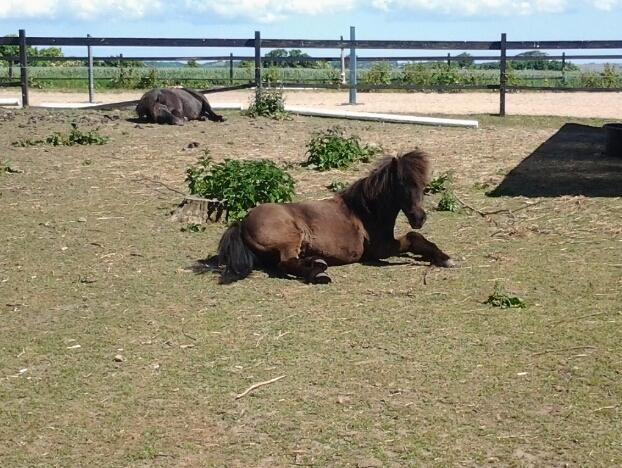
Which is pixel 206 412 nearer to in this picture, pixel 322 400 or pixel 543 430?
pixel 322 400

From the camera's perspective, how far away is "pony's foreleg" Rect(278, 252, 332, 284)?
287 inches

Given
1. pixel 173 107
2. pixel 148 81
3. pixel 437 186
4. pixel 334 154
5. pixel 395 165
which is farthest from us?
pixel 148 81

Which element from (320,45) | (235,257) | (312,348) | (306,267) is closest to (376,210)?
(306,267)

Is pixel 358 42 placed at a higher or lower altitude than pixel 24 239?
higher

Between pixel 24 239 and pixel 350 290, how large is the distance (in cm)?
360

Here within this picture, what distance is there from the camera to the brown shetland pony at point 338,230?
7488mm

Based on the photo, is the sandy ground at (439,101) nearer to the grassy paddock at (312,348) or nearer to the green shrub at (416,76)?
the green shrub at (416,76)

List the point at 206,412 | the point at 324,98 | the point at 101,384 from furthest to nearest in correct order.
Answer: the point at 324,98
the point at 101,384
the point at 206,412

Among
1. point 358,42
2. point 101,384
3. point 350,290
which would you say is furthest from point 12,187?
point 358,42

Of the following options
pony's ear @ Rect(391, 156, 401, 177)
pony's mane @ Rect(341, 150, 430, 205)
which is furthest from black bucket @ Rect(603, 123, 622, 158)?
pony's ear @ Rect(391, 156, 401, 177)

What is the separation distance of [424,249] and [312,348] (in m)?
2.28

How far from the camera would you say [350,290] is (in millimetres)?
7133

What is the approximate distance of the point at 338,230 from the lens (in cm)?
782

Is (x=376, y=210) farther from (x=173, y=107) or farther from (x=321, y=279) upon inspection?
(x=173, y=107)
